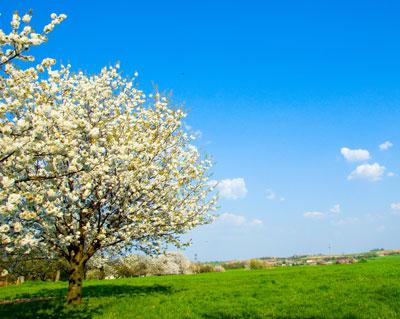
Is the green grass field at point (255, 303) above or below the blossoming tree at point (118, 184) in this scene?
below

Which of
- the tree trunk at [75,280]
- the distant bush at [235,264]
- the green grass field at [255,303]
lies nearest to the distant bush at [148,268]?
the distant bush at [235,264]

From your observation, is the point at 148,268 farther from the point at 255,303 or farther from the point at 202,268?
the point at 255,303

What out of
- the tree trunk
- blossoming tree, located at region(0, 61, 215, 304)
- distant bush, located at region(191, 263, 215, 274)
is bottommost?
distant bush, located at region(191, 263, 215, 274)

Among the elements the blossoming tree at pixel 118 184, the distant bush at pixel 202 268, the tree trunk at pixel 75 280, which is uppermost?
the blossoming tree at pixel 118 184

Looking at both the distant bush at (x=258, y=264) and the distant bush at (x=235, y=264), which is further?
the distant bush at (x=235, y=264)

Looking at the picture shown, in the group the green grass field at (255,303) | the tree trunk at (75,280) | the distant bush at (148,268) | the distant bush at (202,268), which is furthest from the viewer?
the distant bush at (202,268)

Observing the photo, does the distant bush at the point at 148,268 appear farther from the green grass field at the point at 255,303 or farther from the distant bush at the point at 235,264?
the green grass field at the point at 255,303

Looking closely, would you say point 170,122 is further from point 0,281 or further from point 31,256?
point 0,281

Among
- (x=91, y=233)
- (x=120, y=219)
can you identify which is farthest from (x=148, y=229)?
(x=91, y=233)

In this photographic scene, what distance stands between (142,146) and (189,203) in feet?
18.0

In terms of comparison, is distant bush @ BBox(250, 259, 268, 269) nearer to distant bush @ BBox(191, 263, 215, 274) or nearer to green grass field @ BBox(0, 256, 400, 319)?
distant bush @ BBox(191, 263, 215, 274)

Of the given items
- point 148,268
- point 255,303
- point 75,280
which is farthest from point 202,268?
point 75,280

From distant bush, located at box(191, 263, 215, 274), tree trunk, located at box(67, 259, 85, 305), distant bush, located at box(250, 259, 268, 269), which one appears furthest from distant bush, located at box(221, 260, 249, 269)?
tree trunk, located at box(67, 259, 85, 305)

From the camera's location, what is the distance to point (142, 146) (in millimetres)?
20188
